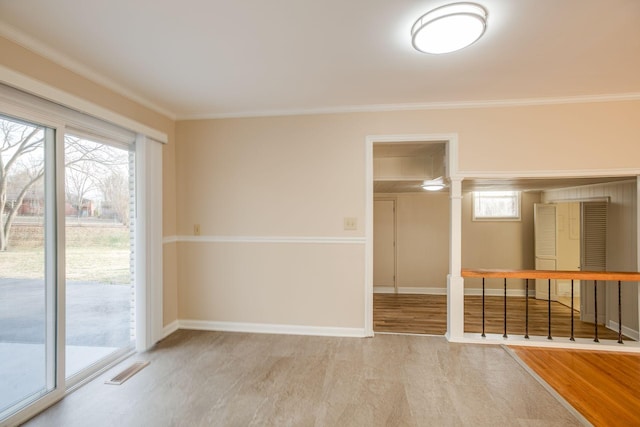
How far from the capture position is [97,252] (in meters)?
2.59

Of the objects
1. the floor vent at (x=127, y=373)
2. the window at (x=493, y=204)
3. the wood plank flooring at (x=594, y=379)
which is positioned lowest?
the floor vent at (x=127, y=373)

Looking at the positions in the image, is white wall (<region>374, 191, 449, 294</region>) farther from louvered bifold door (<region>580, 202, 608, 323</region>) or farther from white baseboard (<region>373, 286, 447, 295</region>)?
louvered bifold door (<region>580, 202, 608, 323</region>)

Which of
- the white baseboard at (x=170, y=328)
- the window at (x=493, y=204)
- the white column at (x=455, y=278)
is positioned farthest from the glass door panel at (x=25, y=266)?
the window at (x=493, y=204)

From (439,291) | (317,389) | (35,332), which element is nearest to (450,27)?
(317,389)

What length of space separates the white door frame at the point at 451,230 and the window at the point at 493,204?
9.42ft

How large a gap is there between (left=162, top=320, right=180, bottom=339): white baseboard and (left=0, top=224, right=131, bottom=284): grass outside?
0.74 meters

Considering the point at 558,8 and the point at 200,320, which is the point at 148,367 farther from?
the point at 558,8

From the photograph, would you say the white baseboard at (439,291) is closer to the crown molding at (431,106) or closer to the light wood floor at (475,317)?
the light wood floor at (475,317)

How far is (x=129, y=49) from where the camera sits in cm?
209

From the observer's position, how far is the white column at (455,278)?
3104mm

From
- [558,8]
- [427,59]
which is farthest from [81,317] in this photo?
[558,8]

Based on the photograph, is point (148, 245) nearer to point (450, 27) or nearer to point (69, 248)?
point (69, 248)

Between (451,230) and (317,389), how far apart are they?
2121mm

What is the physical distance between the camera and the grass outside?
1961mm
